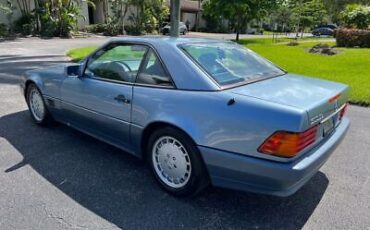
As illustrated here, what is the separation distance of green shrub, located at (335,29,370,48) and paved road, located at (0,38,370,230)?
58.3 ft

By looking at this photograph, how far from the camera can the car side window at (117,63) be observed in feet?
11.6

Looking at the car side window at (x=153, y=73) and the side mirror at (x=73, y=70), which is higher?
the car side window at (x=153, y=73)

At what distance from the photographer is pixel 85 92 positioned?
392cm

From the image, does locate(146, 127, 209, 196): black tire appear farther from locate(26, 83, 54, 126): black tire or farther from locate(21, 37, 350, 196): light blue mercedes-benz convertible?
locate(26, 83, 54, 126): black tire

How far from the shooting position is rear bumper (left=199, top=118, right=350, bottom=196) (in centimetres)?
251

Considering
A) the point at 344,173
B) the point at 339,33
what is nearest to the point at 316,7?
the point at 339,33

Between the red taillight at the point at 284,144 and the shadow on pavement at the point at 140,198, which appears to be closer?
the red taillight at the point at 284,144

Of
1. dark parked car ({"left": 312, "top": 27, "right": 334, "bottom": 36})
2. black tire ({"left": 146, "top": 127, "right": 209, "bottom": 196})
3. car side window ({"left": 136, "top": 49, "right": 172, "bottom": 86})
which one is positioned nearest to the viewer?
black tire ({"left": 146, "top": 127, "right": 209, "bottom": 196})

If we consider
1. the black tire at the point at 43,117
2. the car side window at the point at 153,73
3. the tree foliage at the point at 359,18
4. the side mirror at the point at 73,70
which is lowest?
the black tire at the point at 43,117

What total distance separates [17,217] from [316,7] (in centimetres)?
3772

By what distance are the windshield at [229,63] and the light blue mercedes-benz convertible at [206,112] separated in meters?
0.01

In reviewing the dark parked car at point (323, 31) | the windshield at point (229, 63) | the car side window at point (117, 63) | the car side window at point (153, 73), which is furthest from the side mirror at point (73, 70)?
the dark parked car at point (323, 31)

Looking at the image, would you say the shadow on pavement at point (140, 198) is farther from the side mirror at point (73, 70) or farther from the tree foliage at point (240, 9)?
the tree foliage at point (240, 9)

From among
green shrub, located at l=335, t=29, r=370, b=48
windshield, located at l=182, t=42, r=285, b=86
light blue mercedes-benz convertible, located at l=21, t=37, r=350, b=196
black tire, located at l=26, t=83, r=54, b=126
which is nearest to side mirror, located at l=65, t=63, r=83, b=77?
light blue mercedes-benz convertible, located at l=21, t=37, r=350, b=196
